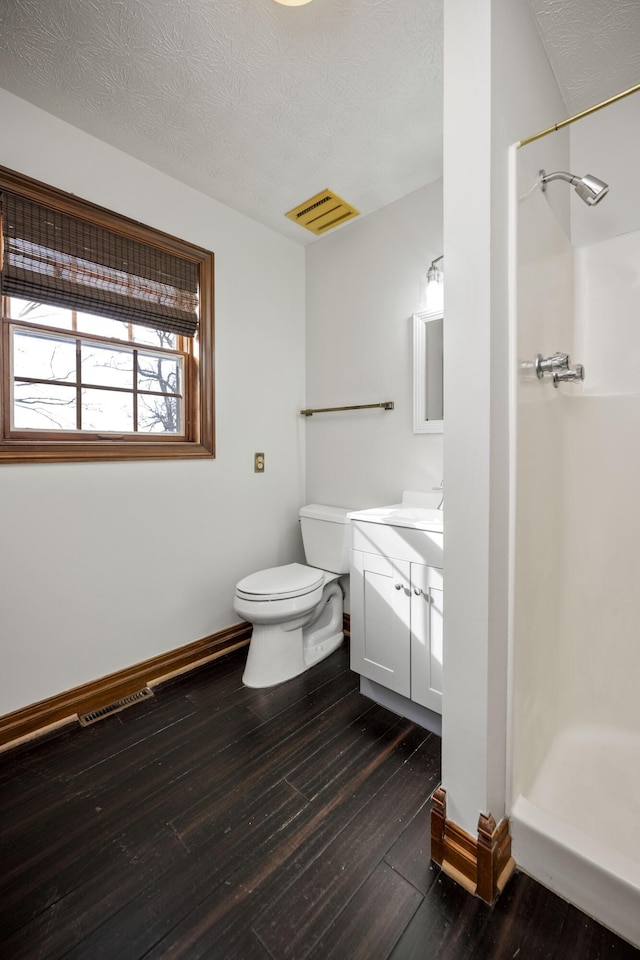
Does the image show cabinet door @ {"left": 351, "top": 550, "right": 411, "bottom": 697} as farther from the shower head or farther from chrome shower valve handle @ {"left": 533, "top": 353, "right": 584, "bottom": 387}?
the shower head

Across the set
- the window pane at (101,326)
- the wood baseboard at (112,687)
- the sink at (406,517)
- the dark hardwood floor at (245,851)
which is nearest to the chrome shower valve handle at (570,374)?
the sink at (406,517)

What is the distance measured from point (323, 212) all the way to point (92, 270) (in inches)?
49.6

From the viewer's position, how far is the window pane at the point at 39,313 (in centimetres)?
166

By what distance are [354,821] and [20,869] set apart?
3.01ft

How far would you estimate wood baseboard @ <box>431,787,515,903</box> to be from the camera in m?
1.03

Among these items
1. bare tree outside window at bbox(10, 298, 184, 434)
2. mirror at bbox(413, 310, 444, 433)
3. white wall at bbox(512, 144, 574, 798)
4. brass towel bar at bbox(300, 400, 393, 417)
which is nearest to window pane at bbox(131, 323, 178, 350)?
bare tree outside window at bbox(10, 298, 184, 434)

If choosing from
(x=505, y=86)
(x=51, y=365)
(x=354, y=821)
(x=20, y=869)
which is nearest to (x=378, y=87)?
(x=505, y=86)

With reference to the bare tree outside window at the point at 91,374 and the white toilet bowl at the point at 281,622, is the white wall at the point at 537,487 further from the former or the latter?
the bare tree outside window at the point at 91,374

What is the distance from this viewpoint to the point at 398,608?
1.70m

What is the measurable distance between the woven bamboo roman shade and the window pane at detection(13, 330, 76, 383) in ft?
0.50

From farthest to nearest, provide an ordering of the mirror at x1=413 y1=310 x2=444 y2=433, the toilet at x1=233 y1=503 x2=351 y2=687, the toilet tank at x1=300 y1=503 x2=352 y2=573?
1. the toilet tank at x1=300 y1=503 x2=352 y2=573
2. the mirror at x1=413 y1=310 x2=444 y2=433
3. the toilet at x1=233 y1=503 x2=351 y2=687

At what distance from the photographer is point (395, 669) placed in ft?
5.63

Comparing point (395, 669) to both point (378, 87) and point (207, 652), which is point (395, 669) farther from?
point (378, 87)

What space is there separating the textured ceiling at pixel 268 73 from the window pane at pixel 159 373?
0.88 m
